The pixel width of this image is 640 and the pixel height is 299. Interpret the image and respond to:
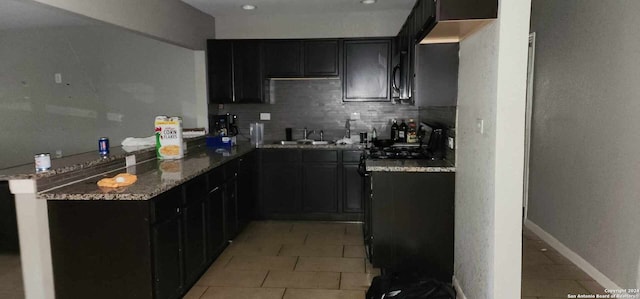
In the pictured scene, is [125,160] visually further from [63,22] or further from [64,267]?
[63,22]

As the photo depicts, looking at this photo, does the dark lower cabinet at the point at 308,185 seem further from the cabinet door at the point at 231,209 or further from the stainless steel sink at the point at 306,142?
the cabinet door at the point at 231,209

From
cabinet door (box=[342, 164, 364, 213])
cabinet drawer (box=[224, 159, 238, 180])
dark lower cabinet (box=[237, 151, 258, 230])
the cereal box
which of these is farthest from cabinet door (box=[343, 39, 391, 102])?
the cereal box

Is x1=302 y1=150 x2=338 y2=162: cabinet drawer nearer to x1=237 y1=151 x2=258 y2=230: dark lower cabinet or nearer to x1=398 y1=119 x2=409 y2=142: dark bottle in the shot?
x1=237 y1=151 x2=258 y2=230: dark lower cabinet

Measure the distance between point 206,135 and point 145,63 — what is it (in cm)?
124

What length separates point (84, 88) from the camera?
17.7 ft

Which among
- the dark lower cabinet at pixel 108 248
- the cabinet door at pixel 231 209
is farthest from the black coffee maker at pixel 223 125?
the dark lower cabinet at pixel 108 248

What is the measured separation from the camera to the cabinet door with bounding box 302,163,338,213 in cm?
481

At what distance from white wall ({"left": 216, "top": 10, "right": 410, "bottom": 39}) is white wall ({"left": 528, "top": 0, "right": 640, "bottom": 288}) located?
1567mm

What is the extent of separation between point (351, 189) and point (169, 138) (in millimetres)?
2074

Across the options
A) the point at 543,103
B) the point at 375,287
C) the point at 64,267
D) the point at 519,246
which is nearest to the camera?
the point at 519,246

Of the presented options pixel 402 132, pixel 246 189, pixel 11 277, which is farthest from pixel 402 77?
pixel 11 277

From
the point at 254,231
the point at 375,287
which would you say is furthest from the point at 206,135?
the point at 375,287

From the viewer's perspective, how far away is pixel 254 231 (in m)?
4.52

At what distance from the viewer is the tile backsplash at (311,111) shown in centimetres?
526
